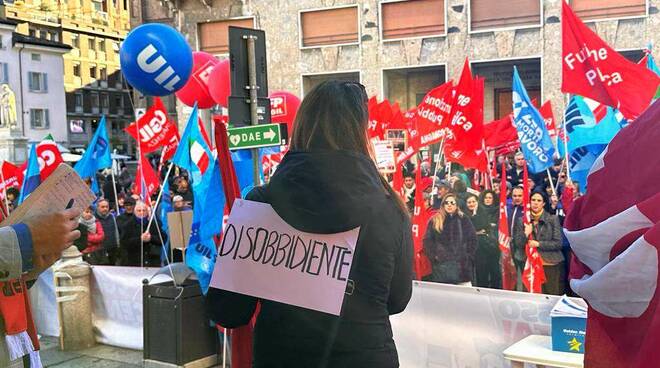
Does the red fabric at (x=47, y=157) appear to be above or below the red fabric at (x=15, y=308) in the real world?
above

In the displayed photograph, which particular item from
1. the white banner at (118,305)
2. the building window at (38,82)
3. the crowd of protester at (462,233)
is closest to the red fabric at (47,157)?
the crowd of protester at (462,233)

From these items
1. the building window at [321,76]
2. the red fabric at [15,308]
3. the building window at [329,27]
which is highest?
the building window at [329,27]

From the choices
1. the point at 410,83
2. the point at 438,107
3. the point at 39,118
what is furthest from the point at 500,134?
the point at 39,118

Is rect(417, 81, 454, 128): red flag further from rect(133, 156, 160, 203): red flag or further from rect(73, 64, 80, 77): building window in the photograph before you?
rect(73, 64, 80, 77): building window

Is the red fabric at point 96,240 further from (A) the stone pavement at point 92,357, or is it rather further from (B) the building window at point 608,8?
(B) the building window at point 608,8

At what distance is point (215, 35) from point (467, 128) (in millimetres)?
21496

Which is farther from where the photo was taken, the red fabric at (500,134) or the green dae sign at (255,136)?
the red fabric at (500,134)

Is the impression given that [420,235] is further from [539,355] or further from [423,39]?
[423,39]

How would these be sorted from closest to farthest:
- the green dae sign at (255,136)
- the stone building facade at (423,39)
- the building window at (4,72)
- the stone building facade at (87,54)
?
the green dae sign at (255,136), the stone building facade at (423,39), the building window at (4,72), the stone building facade at (87,54)

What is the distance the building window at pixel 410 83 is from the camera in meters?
25.9

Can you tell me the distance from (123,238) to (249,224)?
288 inches

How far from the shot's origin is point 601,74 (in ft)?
23.0

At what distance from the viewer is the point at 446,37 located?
24.3 metres

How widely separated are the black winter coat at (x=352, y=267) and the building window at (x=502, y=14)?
2237cm
